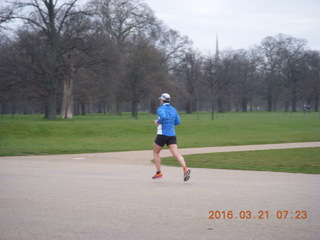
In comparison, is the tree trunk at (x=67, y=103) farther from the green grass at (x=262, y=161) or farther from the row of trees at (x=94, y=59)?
the green grass at (x=262, y=161)

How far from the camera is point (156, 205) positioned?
7043mm

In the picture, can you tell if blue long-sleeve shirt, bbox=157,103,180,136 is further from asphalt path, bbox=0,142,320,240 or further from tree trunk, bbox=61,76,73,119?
tree trunk, bbox=61,76,73,119

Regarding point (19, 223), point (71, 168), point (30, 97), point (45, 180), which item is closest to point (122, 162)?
point (71, 168)

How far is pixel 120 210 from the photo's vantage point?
6.68 metres

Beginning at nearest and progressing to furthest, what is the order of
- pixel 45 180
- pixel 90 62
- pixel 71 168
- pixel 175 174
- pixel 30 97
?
pixel 45 180, pixel 175 174, pixel 71 168, pixel 90 62, pixel 30 97

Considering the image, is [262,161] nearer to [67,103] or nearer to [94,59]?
[94,59]

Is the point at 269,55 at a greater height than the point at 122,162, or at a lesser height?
greater

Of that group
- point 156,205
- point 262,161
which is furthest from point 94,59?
point 156,205

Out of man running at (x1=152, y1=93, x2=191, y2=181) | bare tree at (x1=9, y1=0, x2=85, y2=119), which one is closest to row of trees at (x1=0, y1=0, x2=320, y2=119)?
bare tree at (x1=9, y1=0, x2=85, y2=119)

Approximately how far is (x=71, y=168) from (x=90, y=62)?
29831 mm

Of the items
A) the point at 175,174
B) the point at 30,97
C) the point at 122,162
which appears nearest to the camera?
the point at 175,174

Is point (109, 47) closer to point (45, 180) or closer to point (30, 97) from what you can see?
point (30, 97)
